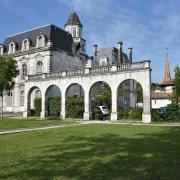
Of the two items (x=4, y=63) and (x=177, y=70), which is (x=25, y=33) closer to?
(x=4, y=63)

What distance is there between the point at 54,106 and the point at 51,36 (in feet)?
39.1

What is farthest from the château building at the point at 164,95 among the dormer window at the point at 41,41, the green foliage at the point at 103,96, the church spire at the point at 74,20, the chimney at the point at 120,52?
the dormer window at the point at 41,41

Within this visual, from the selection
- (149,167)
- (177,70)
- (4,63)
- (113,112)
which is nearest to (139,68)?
(113,112)

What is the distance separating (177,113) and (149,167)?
21286 millimetres

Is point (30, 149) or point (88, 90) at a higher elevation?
point (88, 90)

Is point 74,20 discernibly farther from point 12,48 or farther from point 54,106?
point 54,106

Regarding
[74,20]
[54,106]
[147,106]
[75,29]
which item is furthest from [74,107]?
[74,20]

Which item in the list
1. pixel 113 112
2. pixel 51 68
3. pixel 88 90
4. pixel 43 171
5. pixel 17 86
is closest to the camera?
pixel 43 171

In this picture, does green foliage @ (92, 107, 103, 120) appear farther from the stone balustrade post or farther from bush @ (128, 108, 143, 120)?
bush @ (128, 108, 143, 120)

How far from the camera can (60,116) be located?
1332 inches

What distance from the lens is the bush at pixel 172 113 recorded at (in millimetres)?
27172

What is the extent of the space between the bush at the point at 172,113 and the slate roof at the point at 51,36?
20895 mm

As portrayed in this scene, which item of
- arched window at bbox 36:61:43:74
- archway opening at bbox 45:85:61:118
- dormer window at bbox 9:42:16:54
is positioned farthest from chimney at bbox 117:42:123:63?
archway opening at bbox 45:85:61:118

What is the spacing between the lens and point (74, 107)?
33.3 meters
